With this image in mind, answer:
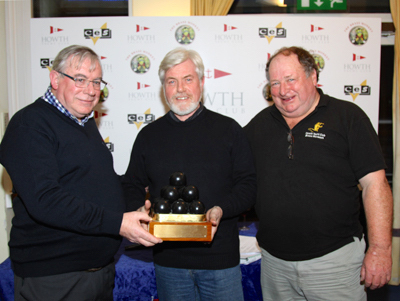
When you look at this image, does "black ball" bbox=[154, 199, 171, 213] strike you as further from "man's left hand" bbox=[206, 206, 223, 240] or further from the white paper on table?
the white paper on table

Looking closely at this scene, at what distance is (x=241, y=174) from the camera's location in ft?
6.98

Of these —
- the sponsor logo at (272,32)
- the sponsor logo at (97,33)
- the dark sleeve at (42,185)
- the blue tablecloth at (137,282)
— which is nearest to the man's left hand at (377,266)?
the blue tablecloth at (137,282)

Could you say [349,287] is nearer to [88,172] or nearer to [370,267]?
[370,267]

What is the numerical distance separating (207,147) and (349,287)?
1.19 metres

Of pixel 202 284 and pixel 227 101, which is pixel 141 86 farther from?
pixel 202 284

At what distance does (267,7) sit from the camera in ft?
14.0

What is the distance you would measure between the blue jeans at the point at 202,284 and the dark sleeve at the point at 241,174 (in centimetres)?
38

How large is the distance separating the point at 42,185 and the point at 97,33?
7.97ft

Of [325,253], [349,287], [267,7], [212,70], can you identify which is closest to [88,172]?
[325,253]

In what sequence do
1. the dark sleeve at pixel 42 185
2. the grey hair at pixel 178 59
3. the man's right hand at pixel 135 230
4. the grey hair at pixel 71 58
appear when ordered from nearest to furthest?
the dark sleeve at pixel 42 185, the man's right hand at pixel 135 230, the grey hair at pixel 71 58, the grey hair at pixel 178 59

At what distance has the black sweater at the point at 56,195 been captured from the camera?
1598 mm

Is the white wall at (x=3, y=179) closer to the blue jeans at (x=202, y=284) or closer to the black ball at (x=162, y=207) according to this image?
the blue jeans at (x=202, y=284)

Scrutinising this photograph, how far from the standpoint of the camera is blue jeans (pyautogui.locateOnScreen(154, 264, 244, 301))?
1981mm

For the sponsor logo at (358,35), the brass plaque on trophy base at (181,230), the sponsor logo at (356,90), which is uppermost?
the sponsor logo at (358,35)
